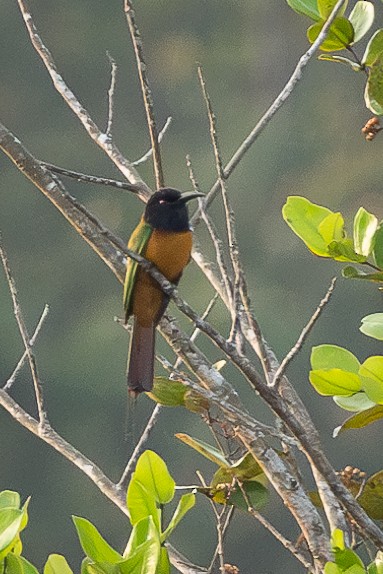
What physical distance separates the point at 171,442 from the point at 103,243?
564 cm

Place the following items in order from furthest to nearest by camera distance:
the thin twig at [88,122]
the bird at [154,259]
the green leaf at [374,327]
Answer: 1. the bird at [154,259]
2. the thin twig at [88,122]
3. the green leaf at [374,327]

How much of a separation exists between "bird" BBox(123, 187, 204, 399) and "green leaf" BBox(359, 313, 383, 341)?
1.74 ft

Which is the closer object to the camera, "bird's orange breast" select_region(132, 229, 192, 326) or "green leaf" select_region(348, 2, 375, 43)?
"green leaf" select_region(348, 2, 375, 43)

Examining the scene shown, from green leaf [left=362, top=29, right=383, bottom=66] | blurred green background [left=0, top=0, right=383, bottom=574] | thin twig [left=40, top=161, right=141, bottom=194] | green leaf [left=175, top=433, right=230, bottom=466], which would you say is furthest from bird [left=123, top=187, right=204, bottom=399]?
blurred green background [left=0, top=0, right=383, bottom=574]

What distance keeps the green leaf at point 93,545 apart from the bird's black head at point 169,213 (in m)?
0.92

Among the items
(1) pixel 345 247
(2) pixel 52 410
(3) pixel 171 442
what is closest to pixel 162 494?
(1) pixel 345 247

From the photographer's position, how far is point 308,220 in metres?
0.88

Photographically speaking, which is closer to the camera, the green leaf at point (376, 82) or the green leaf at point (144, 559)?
the green leaf at point (144, 559)

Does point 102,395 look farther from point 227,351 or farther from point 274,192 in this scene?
point 227,351

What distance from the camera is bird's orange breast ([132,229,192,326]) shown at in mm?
1548

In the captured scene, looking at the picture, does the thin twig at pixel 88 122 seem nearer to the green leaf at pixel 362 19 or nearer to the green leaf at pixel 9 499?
the green leaf at pixel 362 19

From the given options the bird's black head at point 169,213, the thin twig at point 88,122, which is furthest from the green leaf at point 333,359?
the bird's black head at point 169,213

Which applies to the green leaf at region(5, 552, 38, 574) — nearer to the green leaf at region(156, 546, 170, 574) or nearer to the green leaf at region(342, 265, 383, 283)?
the green leaf at region(156, 546, 170, 574)

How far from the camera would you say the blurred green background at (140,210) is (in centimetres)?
683
